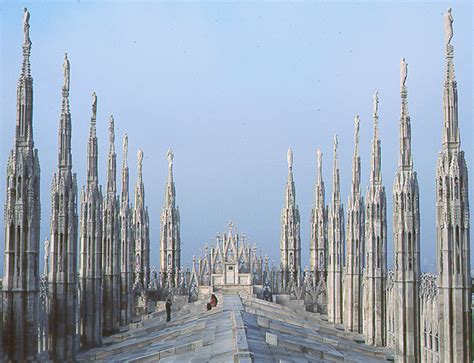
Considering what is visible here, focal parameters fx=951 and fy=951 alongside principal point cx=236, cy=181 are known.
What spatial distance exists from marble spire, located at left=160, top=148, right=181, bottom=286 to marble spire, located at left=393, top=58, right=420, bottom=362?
31.8 metres

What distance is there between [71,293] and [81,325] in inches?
307

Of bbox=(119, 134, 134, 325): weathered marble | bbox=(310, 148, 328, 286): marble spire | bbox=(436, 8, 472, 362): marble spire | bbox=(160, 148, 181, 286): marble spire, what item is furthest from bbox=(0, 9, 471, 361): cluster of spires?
bbox=(160, 148, 181, 286): marble spire

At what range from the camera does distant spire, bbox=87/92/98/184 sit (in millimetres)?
35312

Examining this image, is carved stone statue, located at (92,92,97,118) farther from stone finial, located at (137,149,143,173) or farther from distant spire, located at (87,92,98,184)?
stone finial, located at (137,149,143,173)

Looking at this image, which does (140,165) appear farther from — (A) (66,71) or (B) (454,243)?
(B) (454,243)

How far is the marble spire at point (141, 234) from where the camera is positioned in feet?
186

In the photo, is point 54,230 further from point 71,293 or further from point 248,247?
point 248,247

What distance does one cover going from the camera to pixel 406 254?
2750 cm

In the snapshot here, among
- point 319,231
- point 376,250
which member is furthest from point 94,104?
point 319,231

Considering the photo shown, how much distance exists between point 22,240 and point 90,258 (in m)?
12.7

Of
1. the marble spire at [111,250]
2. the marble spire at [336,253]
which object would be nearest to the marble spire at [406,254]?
the marble spire at [111,250]

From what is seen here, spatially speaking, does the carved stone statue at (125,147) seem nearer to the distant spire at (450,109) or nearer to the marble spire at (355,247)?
the marble spire at (355,247)

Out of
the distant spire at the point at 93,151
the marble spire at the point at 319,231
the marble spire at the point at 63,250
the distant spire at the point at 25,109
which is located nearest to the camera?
the distant spire at the point at 25,109

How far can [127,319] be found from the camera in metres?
48.0
